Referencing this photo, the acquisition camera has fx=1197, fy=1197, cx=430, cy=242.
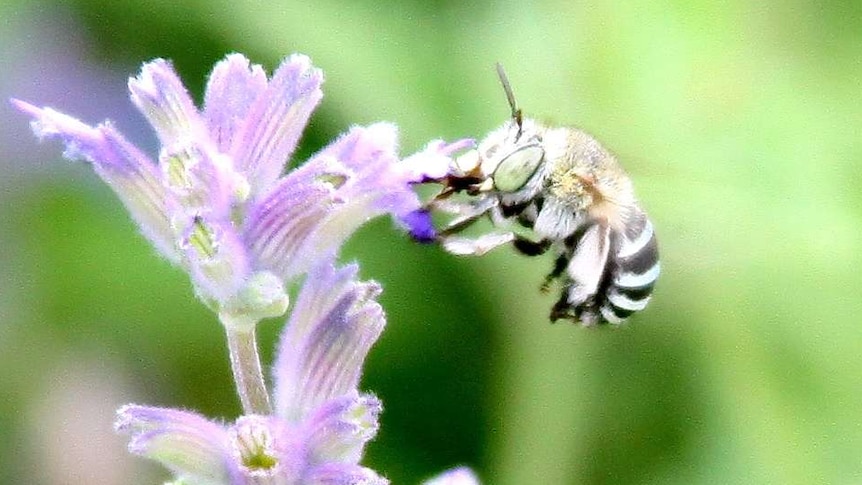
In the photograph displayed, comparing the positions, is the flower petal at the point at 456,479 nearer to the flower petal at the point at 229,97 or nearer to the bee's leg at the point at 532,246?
the bee's leg at the point at 532,246

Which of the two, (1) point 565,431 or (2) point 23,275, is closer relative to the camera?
(1) point 565,431

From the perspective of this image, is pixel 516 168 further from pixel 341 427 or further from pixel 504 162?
pixel 341 427

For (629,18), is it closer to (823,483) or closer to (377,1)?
(377,1)

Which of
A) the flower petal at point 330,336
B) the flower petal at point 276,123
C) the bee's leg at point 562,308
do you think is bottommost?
the flower petal at point 330,336

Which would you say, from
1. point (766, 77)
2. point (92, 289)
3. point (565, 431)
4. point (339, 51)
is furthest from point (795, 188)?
point (92, 289)

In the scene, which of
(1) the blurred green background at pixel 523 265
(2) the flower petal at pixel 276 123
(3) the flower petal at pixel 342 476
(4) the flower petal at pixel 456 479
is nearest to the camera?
(3) the flower petal at pixel 342 476

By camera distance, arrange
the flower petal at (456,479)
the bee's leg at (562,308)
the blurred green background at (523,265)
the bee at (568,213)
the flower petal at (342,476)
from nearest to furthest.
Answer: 1. the flower petal at (342,476)
2. the flower petal at (456,479)
3. the bee at (568,213)
4. the bee's leg at (562,308)
5. the blurred green background at (523,265)

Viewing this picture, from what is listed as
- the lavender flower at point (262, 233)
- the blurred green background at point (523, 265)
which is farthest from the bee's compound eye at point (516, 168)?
the blurred green background at point (523, 265)

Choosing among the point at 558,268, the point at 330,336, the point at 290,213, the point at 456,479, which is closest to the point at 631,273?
the point at 558,268
